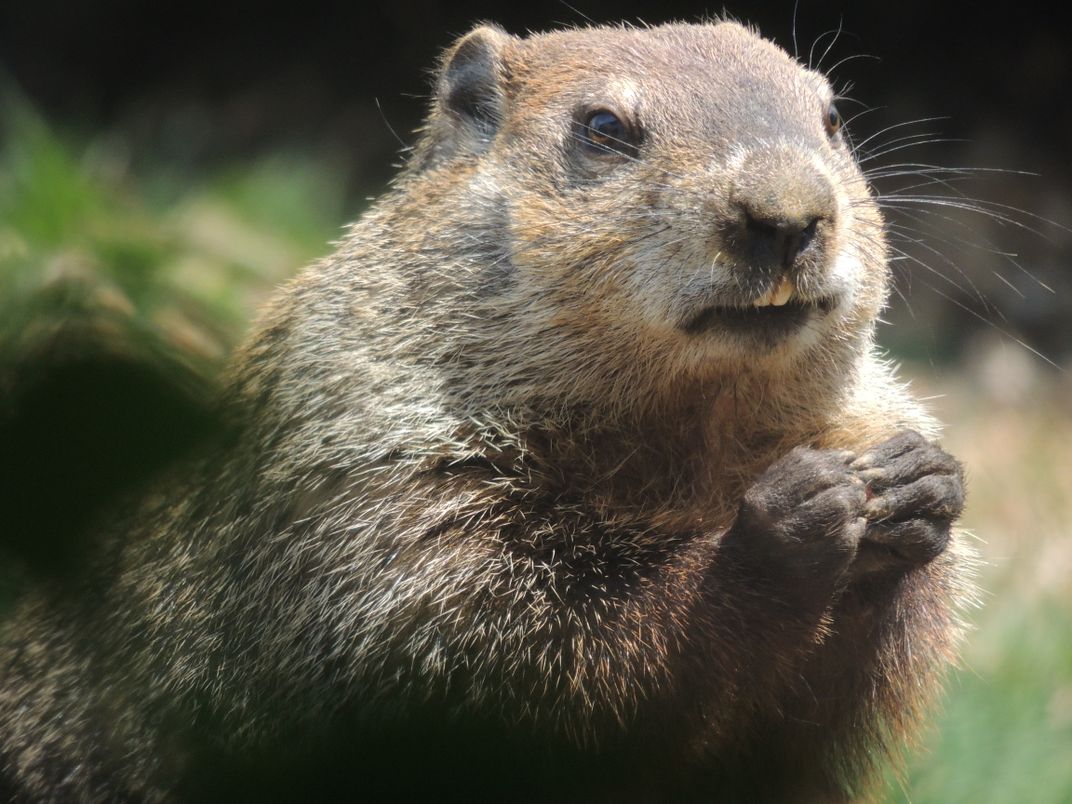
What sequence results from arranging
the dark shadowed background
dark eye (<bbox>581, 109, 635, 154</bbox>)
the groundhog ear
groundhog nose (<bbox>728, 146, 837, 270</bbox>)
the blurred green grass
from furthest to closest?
the dark shadowed background → the blurred green grass → the groundhog ear → dark eye (<bbox>581, 109, 635, 154</bbox>) → groundhog nose (<bbox>728, 146, 837, 270</bbox>)

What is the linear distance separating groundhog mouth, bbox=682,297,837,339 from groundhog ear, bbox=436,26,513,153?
1.14 meters

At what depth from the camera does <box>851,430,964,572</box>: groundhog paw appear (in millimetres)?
3139

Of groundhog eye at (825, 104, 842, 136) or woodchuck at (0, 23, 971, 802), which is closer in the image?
woodchuck at (0, 23, 971, 802)

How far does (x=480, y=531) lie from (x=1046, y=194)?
8.39 m

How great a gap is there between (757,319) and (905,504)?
61cm

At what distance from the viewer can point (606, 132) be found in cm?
347

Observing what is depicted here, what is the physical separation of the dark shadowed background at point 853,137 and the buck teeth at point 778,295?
1.30 meters

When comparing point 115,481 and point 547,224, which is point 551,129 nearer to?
point 547,224

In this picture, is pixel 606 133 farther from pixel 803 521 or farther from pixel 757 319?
pixel 803 521

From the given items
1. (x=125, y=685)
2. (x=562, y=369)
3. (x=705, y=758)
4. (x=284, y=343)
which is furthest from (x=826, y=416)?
(x=125, y=685)

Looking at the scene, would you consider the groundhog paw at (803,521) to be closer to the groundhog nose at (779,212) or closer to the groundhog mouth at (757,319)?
the groundhog mouth at (757,319)

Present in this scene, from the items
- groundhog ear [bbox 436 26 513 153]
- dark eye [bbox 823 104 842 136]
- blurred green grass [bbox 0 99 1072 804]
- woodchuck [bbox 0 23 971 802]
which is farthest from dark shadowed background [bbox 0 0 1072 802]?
groundhog ear [bbox 436 26 513 153]

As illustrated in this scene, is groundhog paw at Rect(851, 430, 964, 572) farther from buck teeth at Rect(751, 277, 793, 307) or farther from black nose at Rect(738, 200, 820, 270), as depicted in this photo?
black nose at Rect(738, 200, 820, 270)

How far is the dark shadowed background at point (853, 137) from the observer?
5547mm
